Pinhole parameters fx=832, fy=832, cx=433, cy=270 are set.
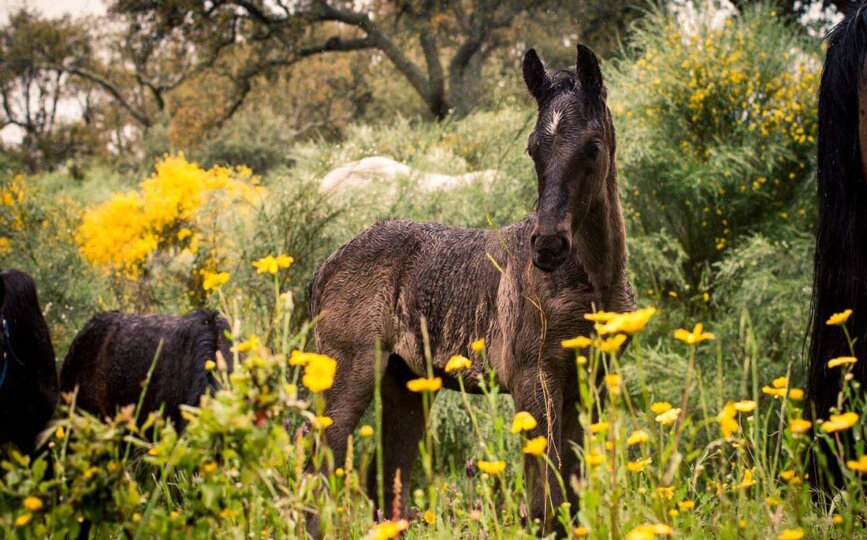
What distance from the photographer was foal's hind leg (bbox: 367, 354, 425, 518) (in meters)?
4.60

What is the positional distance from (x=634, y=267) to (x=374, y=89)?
96.2 feet

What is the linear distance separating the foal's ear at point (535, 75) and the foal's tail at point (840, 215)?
1.16 m

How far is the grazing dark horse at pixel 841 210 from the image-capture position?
10.8 feet

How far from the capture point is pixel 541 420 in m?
3.44

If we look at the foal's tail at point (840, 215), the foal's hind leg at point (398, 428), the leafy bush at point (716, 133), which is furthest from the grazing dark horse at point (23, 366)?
the leafy bush at point (716, 133)

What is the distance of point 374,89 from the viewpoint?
123 ft

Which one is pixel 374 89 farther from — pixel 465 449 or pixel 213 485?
pixel 213 485

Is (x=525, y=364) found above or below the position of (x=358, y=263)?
below

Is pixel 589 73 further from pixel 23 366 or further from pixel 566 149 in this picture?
pixel 23 366

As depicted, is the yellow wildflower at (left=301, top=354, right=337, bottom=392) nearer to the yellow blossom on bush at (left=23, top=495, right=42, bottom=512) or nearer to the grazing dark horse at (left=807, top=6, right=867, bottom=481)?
the yellow blossom on bush at (left=23, top=495, right=42, bottom=512)

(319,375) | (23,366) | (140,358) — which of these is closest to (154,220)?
(140,358)

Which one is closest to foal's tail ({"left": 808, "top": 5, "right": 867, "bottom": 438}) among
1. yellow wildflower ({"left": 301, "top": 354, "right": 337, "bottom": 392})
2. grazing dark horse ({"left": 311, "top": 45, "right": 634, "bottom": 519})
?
grazing dark horse ({"left": 311, "top": 45, "right": 634, "bottom": 519})

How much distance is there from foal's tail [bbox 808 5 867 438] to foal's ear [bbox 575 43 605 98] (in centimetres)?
93

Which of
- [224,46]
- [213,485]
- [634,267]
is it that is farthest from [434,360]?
[224,46]
